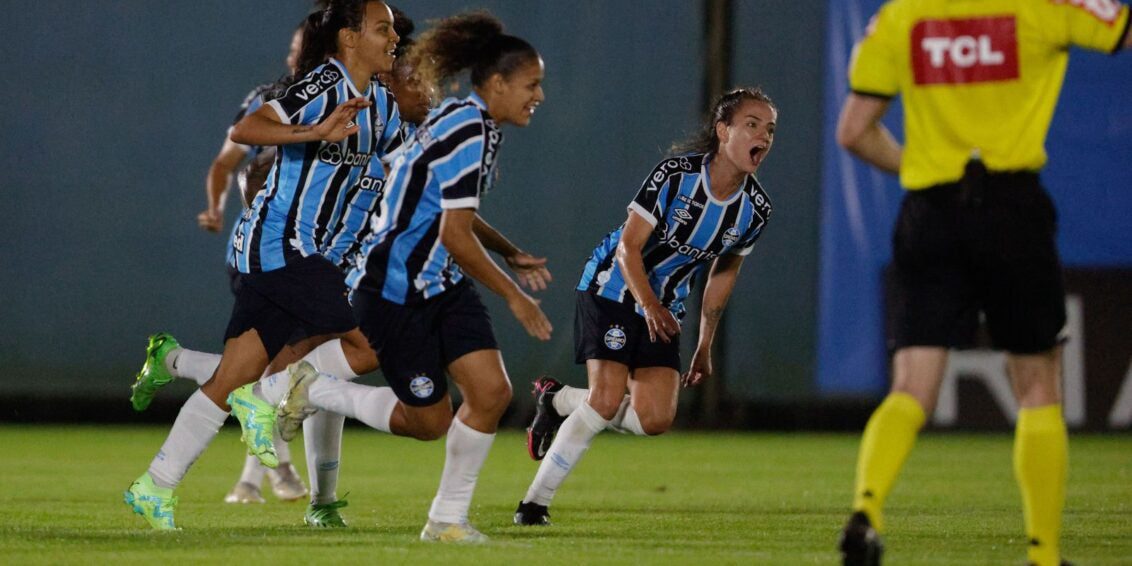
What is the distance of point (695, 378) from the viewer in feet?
21.9

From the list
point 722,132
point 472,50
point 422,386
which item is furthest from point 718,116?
point 422,386

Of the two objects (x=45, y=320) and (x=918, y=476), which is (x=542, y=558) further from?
(x=45, y=320)

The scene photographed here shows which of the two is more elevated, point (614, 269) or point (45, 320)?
point (614, 269)

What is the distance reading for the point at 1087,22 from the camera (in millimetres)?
4254

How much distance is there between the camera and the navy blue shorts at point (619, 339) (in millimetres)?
6609

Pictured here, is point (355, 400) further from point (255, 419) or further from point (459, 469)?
point (459, 469)

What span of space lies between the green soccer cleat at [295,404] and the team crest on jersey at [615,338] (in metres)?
1.36

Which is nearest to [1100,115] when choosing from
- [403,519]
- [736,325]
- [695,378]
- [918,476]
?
[736,325]

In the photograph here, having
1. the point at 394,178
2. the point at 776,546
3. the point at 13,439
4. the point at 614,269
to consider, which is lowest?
the point at 13,439

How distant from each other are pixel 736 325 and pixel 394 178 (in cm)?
784

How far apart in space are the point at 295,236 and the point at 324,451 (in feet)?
2.66

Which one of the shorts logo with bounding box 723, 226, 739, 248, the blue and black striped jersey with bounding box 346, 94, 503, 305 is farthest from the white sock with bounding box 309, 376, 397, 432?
the shorts logo with bounding box 723, 226, 739, 248

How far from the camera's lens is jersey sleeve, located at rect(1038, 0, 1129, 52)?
4.23 metres

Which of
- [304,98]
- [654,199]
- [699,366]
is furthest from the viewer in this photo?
[699,366]
